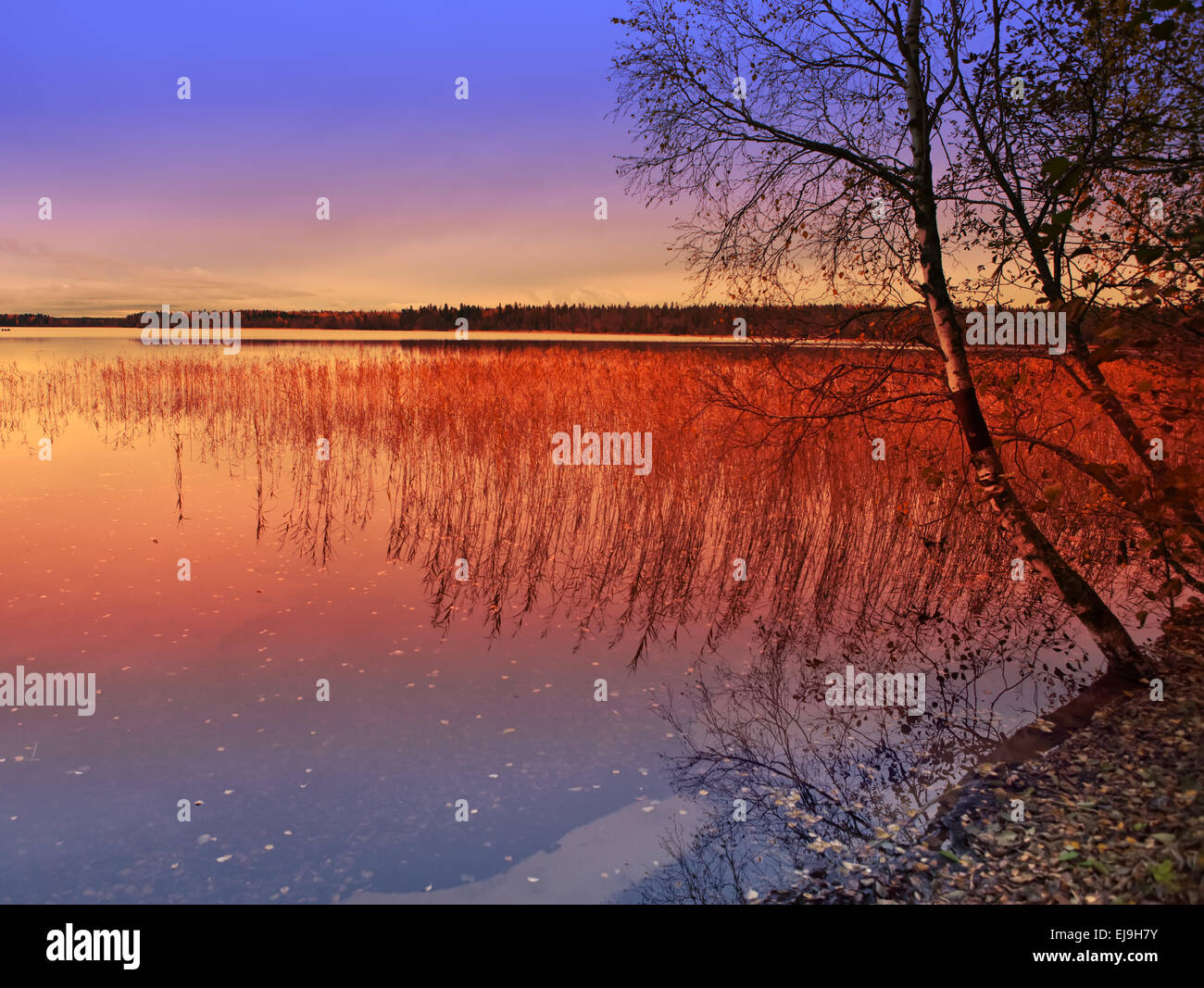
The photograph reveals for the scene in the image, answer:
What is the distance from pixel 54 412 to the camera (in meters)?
21.0

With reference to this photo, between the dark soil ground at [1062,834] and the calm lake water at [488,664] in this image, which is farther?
the calm lake water at [488,664]

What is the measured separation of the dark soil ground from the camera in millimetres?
3770

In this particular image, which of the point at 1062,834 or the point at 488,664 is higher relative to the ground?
the point at 488,664

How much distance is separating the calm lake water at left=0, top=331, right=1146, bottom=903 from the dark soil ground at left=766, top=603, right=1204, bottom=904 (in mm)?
266

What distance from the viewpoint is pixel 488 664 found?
6836mm

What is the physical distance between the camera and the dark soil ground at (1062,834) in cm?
377

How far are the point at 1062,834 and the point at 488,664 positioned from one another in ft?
14.1

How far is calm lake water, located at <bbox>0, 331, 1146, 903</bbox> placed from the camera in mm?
4301

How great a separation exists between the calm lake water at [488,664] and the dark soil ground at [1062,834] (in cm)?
Result: 27

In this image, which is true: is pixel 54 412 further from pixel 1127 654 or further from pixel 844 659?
pixel 1127 654

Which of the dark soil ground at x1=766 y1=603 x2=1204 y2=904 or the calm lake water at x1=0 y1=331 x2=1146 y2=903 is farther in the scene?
the calm lake water at x1=0 y1=331 x2=1146 y2=903

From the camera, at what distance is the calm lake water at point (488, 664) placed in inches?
169
